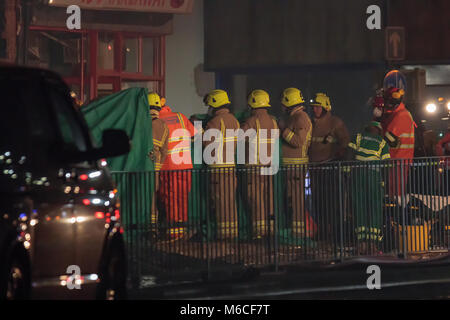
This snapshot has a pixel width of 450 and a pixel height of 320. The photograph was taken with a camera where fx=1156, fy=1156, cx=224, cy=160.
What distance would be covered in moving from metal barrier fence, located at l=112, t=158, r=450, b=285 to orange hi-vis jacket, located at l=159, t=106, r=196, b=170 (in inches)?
95.9

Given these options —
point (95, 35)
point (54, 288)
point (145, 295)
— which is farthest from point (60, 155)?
point (95, 35)

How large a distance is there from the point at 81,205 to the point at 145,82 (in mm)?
16451

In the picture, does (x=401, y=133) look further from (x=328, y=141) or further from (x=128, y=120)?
(x=128, y=120)

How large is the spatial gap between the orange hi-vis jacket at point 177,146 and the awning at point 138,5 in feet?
19.0

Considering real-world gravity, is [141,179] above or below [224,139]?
below

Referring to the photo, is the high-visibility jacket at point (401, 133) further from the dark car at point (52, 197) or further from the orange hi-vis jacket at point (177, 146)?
the dark car at point (52, 197)

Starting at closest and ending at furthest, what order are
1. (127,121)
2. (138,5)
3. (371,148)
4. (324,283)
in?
(324,283)
(127,121)
(371,148)
(138,5)

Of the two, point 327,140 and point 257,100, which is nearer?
point 257,100

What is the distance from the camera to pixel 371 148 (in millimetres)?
14328

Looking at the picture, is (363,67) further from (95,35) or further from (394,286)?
(394,286)

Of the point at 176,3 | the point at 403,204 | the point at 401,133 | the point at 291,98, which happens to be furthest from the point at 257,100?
the point at 176,3

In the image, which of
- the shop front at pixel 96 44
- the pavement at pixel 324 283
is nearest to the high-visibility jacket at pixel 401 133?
the pavement at pixel 324 283

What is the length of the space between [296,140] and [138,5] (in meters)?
7.07

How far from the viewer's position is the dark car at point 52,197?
6.29 m
